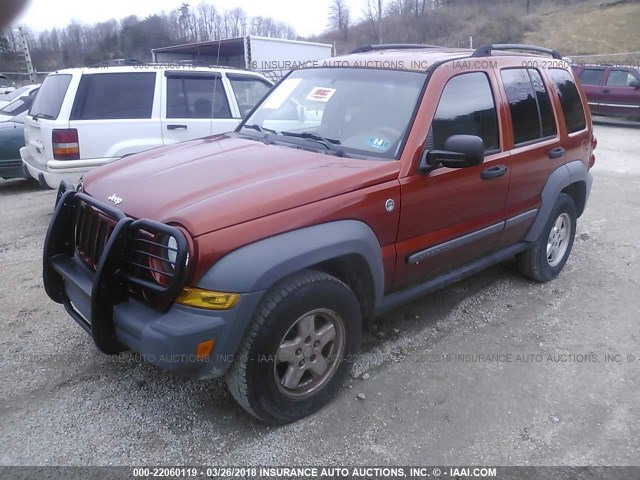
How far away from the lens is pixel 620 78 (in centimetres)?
1540

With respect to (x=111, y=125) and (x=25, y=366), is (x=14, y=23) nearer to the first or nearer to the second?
(x=25, y=366)

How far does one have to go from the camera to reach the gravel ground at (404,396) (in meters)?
2.68

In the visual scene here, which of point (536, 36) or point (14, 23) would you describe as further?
point (536, 36)

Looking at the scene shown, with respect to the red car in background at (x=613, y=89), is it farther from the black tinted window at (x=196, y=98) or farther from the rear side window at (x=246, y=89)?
the black tinted window at (x=196, y=98)

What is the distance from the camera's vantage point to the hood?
2486mm

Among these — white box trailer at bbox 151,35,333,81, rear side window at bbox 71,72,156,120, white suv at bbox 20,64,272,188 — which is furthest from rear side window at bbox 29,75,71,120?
white box trailer at bbox 151,35,333,81

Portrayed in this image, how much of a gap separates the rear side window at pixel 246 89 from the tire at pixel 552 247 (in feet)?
13.2

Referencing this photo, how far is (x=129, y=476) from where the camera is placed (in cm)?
250

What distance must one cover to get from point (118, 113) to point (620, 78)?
48.9 feet

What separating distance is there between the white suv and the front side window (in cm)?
1318

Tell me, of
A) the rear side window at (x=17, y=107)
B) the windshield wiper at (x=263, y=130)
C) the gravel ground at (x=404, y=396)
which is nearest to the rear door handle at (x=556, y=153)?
the gravel ground at (x=404, y=396)

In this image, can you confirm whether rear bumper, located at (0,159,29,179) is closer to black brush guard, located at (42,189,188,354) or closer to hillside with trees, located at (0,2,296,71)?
hillside with trees, located at (0,2,296,71)

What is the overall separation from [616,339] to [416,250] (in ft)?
5.74

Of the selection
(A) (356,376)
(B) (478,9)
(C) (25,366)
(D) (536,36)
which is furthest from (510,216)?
(B) (478,9)
